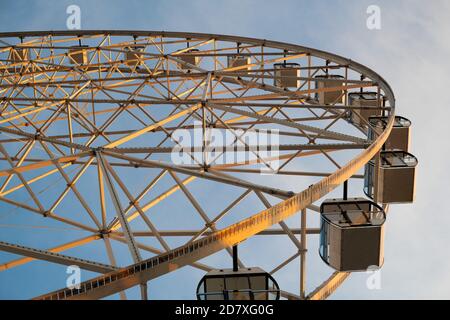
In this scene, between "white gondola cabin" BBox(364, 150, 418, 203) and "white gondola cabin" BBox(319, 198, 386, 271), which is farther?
"white gondola cabin" BBox(364, 150, 418, 203)

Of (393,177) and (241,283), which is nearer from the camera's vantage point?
(241,283)

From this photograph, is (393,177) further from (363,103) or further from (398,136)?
(363,103)

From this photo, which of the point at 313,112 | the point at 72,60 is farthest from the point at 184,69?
the point at 313,112

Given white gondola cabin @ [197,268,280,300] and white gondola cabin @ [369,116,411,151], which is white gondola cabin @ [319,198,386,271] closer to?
white gondola cabin @ [197,268,280,300]

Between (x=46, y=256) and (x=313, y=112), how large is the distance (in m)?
17.9

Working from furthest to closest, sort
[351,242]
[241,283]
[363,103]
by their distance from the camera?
[363,103], [351,242], [241,283]

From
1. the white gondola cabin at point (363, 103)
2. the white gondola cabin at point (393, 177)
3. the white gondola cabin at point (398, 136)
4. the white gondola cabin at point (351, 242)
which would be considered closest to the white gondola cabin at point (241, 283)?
the white gondola cabin at point (351, 242)

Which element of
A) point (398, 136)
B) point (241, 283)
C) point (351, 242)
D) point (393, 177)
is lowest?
point (241, 283)

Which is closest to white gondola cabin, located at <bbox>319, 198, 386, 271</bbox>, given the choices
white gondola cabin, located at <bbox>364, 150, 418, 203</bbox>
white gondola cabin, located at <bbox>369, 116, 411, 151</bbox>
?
white gondola cabin, located at <bbox>364, 150, 418, 203</bbox>

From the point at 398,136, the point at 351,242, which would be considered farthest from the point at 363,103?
the point at 351,242

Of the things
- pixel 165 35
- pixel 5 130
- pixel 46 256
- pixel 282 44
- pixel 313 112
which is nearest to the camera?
pixel 46 256
